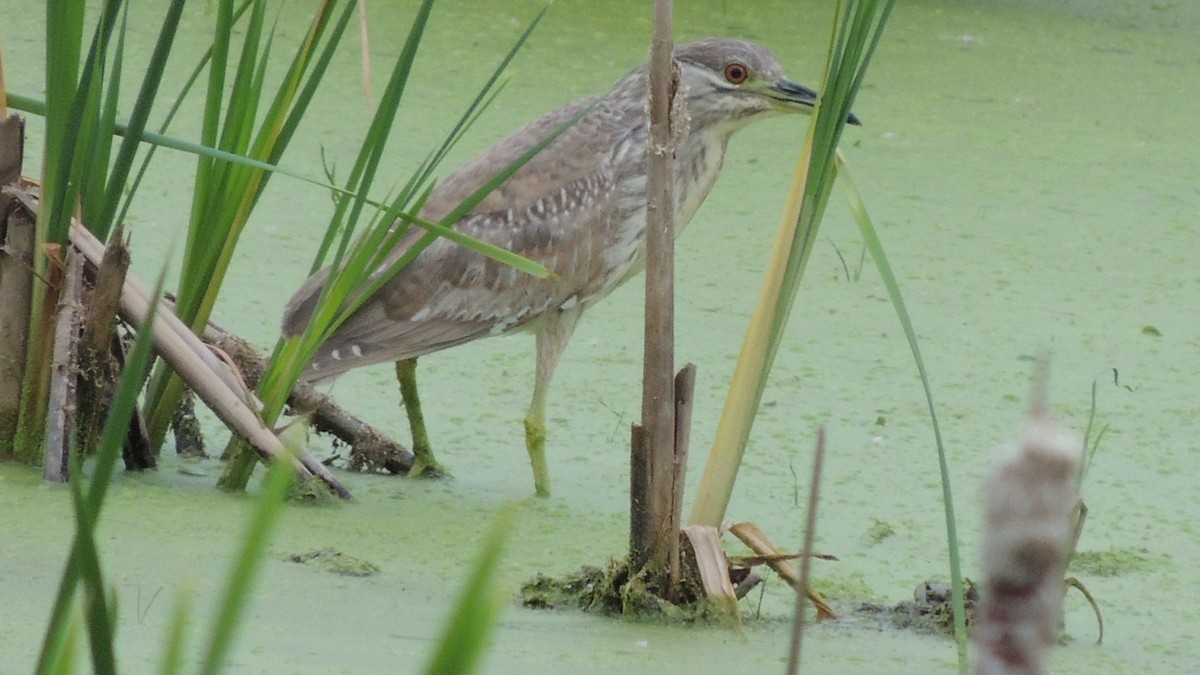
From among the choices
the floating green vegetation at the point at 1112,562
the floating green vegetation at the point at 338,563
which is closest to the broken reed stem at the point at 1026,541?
the floating green vegetation at the point at 338,563

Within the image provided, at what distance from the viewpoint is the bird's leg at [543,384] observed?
298 cm

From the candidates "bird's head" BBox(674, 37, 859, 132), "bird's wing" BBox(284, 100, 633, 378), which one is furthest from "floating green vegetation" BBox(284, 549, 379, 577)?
"bird's head" BBox(674, 37, 859, 132)

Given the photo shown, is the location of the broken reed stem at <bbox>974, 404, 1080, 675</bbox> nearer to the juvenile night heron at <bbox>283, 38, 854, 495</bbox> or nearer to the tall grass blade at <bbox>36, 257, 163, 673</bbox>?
the tall grass blade at <bbox>36, 257, 163, 673</bbox>

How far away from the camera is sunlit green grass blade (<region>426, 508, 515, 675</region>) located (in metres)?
0.64

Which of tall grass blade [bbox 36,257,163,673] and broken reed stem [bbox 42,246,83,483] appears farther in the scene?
broken reed stem [bbox 42,246,83,483]

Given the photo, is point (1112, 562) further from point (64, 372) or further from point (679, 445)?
point (64, 372)

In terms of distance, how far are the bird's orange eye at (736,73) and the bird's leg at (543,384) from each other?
538 mm

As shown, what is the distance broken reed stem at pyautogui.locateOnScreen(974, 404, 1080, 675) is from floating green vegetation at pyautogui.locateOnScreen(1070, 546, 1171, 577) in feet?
7.04

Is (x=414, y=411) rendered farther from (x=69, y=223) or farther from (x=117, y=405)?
(x=117, y=405)

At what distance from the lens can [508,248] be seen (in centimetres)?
315

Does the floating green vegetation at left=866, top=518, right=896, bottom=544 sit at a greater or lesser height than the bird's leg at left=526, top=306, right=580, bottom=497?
lesser

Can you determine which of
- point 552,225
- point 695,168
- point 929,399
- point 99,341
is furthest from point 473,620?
point 695,168

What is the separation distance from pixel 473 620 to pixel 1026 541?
25cm

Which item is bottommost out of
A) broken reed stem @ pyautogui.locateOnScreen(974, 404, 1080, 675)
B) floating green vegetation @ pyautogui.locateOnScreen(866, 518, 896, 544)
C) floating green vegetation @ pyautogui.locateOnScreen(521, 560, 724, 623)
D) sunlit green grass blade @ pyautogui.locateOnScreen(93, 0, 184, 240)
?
floating green vegetation @ pyautogui.locateOnScreen(521, 560, 724, 623)
